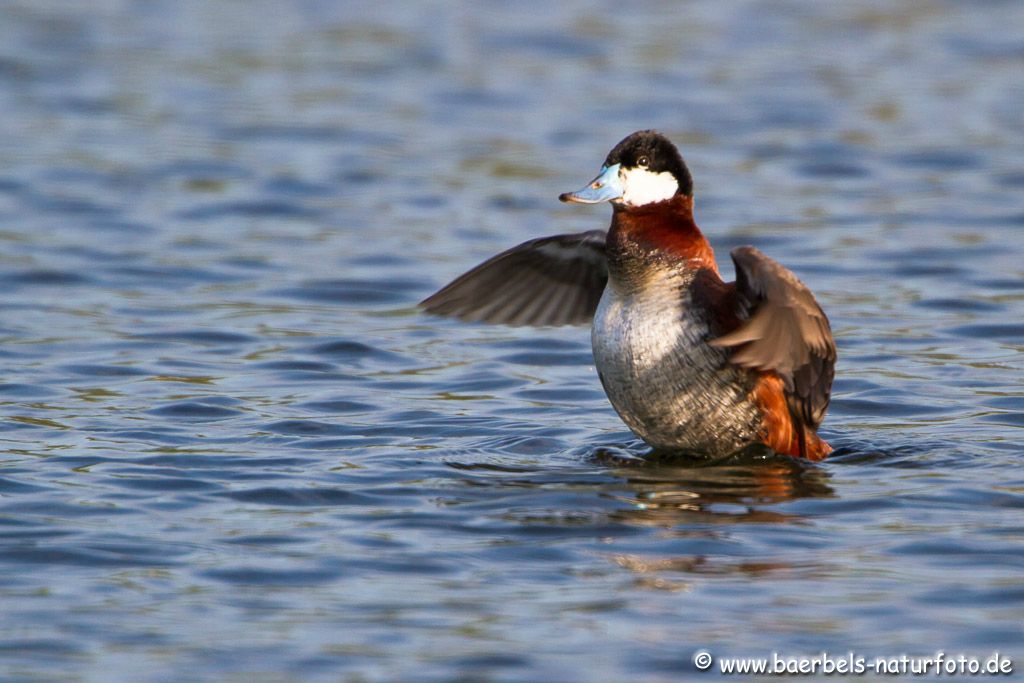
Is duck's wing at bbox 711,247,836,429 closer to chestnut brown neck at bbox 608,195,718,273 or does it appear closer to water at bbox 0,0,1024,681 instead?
chestnut brown neck at bbox 608,195,718,273

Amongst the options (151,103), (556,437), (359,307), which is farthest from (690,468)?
(151,103)

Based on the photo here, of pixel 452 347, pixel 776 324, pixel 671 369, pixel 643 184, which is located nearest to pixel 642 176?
pixel 643 184

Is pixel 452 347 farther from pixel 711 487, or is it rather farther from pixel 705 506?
pixel 705 506

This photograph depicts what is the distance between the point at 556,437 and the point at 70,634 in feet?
9.46

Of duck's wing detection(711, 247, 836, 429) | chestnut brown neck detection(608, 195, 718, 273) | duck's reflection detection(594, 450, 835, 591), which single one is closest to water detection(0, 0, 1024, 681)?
duck's reflection detection(594, 450, 835, 591)

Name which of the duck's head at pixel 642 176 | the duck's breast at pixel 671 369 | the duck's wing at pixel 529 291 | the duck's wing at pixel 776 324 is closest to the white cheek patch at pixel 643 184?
the duck's head at pixel 642 176

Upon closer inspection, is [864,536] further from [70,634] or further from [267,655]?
[70,634]

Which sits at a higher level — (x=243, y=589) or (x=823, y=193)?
(x=823, y=193)

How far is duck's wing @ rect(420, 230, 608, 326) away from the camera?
25.9ft

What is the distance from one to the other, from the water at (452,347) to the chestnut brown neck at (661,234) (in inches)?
34.2

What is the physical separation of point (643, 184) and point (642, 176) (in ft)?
0.11

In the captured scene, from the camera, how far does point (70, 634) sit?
4.97 m

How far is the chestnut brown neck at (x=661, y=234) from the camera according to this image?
264 inches

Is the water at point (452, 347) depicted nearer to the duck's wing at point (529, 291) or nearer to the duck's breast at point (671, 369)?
the duck's breast at point (671, 369)
